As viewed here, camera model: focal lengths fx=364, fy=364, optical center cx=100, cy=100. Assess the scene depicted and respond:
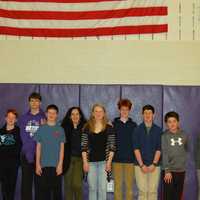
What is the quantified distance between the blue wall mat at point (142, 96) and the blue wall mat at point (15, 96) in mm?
1552

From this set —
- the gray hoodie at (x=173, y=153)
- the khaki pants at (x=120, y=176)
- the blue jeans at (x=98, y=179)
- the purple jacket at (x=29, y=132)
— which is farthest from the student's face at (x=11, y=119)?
the gray hoodie at (x=173, y=153)

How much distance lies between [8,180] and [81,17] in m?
2.97

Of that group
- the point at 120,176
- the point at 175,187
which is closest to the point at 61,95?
the point at 120,176

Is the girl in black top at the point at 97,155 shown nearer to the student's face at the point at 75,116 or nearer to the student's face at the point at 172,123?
the student's face at the point at 75,116

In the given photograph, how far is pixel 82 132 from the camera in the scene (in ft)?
16.7

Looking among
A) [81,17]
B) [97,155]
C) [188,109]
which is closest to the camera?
[97,155]

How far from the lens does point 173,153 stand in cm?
509

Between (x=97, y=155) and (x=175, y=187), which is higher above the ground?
(x=97, y=155)

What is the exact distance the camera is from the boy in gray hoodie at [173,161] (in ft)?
16.7

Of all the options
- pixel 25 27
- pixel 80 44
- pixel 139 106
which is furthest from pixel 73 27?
pixel 139 106

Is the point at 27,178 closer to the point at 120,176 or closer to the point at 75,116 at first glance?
the point at 75,116

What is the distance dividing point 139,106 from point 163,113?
0.41m

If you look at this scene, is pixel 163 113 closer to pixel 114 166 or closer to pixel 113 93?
pixel 113 93

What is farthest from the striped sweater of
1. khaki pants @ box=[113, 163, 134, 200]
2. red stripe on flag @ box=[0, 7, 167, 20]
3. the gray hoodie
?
red stripe on flag @ box=[0, 7, 167, 20]
